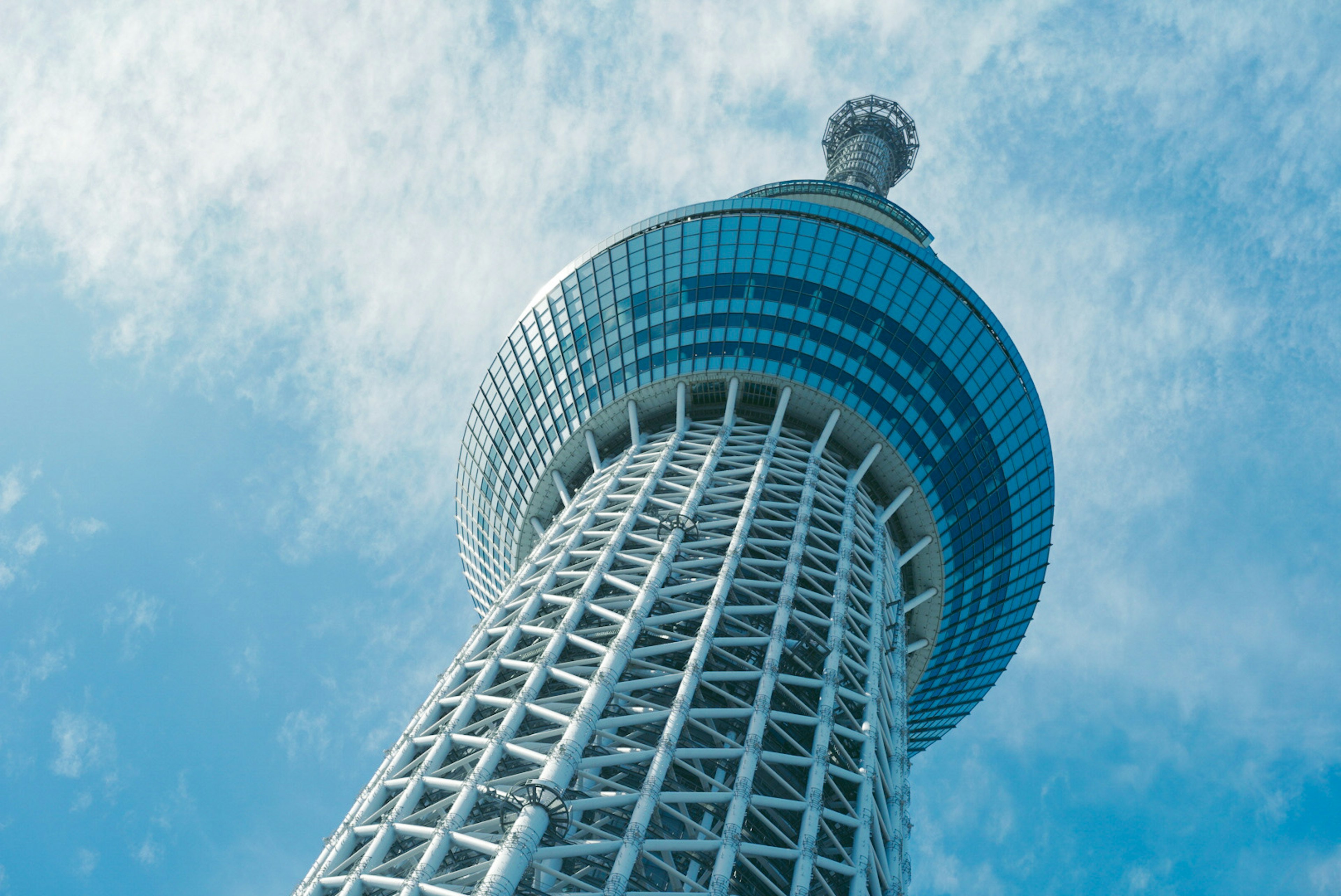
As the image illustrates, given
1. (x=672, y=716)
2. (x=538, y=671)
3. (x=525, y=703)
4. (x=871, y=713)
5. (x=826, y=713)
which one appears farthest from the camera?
(x=871, y=713)

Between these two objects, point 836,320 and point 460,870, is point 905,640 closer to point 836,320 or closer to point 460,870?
point 836,320

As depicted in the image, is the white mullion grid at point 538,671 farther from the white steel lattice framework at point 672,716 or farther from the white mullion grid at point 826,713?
the white mullion grid at point 826,713

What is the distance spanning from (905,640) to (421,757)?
36.9 m

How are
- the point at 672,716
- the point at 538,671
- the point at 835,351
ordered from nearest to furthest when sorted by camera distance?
the point at 672,716 < the point at 538,671 < the point at 835,351

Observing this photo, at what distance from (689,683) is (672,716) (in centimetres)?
223

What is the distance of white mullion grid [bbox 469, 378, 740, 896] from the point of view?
35125 mm

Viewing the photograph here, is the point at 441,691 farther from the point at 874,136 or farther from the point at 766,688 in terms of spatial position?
the point at 874,136

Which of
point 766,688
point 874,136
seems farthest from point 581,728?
point 874,136

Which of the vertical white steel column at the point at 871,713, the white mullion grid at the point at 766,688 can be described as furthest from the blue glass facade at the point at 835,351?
the vertical white steel column at the point at 871,713

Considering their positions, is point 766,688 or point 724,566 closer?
point 766,688

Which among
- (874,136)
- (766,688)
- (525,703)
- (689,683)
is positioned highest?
(874,136)

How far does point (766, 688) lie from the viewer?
159ft

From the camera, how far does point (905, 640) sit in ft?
238

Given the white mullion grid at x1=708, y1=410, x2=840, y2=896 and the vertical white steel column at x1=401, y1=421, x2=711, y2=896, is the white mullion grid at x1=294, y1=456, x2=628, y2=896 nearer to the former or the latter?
the vertical white steel column at x1=401, y1=421, x2=711, y2=896
